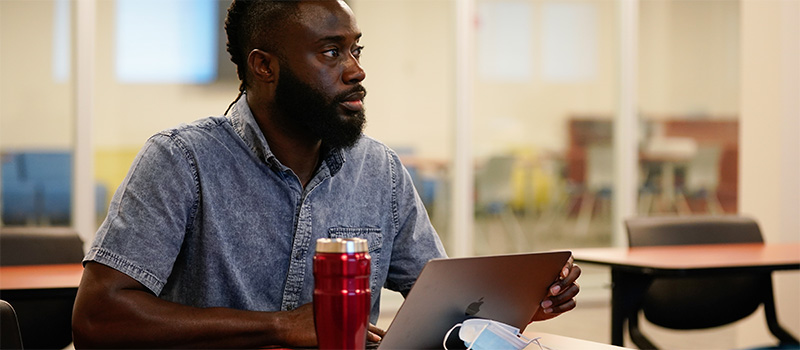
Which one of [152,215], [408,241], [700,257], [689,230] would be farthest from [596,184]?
[152,215]

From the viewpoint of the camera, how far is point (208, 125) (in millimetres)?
1686

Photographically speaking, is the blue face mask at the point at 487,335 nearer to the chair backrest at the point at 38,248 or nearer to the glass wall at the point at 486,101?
the chair backrest at the point at 38,248

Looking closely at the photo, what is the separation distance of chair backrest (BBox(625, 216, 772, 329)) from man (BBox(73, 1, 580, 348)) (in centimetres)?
162

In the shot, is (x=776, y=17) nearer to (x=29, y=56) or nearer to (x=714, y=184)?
(x=714, y=184)

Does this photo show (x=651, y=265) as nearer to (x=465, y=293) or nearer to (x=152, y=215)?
(x=465, y=293)

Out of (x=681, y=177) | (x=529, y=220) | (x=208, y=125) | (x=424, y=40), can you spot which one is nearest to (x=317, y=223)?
(x=208, y=125)

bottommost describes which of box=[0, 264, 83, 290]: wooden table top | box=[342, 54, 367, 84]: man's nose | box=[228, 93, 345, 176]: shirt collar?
box=[0, 264, 83, 290]: wooden table top

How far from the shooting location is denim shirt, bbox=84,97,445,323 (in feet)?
4.91

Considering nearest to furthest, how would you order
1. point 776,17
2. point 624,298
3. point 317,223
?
point 317,223, point 624,298, point 776,17

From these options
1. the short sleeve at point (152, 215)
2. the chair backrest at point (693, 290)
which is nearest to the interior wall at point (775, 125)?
the chair backrest at point (693, 290)

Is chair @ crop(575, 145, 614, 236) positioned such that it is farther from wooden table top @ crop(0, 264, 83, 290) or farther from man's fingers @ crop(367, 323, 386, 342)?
man's fingers @ crop(367, 323, 386, 342)

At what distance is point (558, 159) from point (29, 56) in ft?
10.7

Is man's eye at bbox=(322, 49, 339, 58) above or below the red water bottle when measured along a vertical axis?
above

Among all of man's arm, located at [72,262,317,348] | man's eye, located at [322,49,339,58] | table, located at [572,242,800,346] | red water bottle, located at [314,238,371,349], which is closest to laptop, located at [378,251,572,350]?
red water bottle, located at [314,238,371,349]
